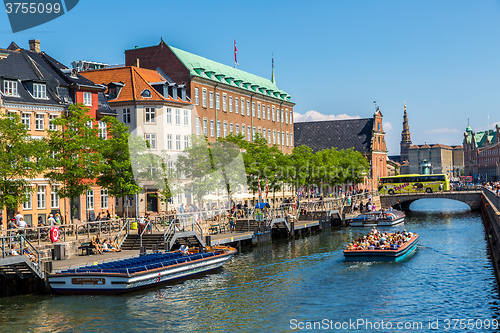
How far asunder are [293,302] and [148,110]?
4393cm

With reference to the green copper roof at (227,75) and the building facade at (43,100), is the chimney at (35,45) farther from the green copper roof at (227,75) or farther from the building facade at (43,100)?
the green copper roof at (227,75)

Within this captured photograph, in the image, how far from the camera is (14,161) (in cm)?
4322

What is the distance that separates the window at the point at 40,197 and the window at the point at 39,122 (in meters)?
5.09

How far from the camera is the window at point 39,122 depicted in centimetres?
5631

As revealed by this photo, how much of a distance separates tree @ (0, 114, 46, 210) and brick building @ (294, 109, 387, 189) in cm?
10729

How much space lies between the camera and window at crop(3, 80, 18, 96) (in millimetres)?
54344

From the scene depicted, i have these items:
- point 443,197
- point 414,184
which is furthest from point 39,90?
point 414,184

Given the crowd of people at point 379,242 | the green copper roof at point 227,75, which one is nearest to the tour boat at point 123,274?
the crowd of people at point 379,242

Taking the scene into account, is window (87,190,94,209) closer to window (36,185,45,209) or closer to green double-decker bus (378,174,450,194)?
window (36,185,45,209)

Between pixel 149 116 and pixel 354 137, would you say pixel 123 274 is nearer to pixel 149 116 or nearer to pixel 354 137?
pixel 149 116

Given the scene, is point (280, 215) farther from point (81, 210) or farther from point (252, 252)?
point (81, 210)

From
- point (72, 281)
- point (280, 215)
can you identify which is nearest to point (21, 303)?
point (72, 281)

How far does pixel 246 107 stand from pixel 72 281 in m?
63.1

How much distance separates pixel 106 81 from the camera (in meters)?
73.3
